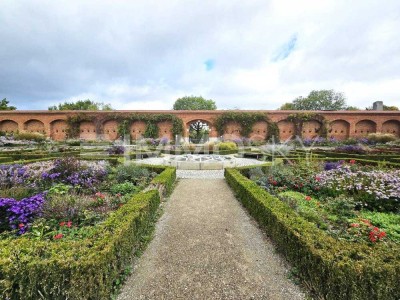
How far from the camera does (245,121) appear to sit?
21.4 m

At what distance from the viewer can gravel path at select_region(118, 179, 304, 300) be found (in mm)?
2025

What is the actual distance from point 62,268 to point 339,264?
2.54m

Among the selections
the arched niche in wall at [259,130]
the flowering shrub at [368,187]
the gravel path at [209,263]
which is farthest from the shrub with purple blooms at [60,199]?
the arched niche in wall at [259,130]

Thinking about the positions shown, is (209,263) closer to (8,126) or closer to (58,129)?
(58,129)

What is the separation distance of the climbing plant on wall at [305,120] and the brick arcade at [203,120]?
1.00 feet

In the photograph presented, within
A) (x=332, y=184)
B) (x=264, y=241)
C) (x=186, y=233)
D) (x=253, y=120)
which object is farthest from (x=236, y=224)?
(x=253, y=120)

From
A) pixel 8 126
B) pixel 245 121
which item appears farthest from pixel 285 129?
pixel 8 126

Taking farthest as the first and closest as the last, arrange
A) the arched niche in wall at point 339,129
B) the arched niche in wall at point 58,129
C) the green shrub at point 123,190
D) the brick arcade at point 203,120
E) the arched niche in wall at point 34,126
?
the arched niche in wall at point 339,129 → the arched niche in wall at point 58,129 → the arched niche in wall at point 34,126 → the brick arcade at point 203,120 → the green shrub at point 123,190

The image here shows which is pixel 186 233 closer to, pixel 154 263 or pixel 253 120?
pixel 154 263

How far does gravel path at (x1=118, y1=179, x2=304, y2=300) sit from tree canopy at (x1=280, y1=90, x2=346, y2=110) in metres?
45.3

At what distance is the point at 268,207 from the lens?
3.23 m

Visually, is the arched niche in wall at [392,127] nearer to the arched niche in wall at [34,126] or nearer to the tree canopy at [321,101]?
the tree canopy at [321,101]

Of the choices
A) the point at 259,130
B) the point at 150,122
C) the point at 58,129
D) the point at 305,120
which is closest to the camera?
the point at 58,129

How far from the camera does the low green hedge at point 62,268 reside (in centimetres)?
166
